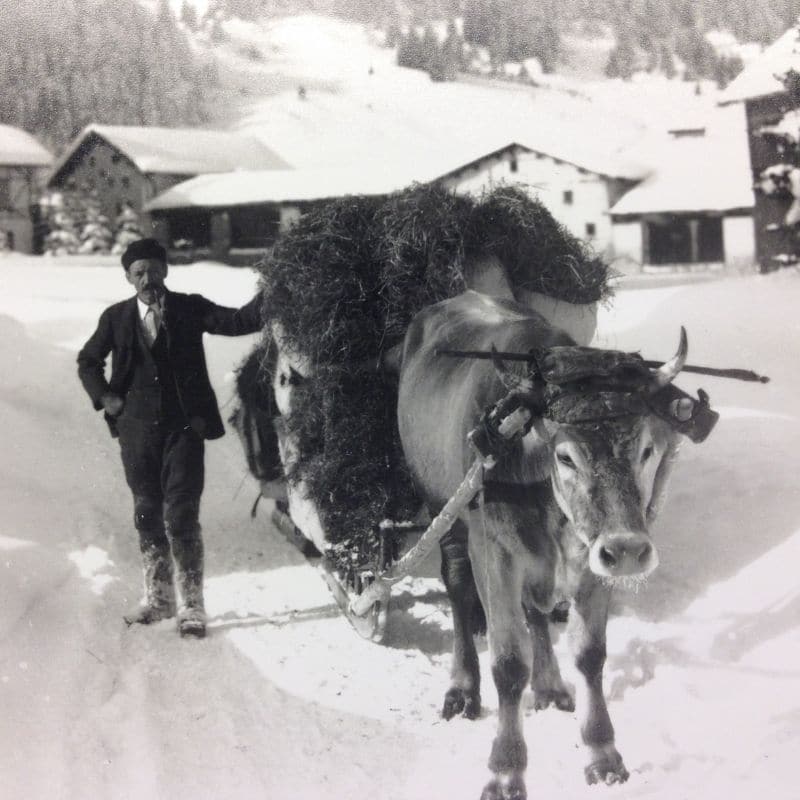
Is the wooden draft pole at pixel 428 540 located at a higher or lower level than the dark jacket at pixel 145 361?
lower

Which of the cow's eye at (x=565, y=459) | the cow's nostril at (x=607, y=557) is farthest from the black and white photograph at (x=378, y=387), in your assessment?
the cow's nostril at (x=607, y=557)

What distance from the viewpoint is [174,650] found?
3268mm

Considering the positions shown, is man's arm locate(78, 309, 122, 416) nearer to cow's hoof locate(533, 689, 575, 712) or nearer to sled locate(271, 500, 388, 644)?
sled locate(271, 500, 388, 644)

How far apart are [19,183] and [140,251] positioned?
2.29 feet

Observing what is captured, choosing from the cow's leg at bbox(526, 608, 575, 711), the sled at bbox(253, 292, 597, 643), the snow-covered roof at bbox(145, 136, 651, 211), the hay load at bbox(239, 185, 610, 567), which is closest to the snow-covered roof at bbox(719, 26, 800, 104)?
the snow-covered roof at bbox(145, 136, 651, 211)

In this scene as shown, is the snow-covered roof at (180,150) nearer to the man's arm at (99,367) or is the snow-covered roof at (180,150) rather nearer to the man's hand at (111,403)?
the man's arm at (99,367)

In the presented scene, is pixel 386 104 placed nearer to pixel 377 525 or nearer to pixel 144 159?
pixel 144 159

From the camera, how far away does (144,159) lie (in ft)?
12.3

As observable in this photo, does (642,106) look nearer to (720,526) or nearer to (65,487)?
(720,526)

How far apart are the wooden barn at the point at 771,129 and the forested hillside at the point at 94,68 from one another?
231 cm

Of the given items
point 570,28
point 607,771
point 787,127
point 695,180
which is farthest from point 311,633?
point 787,127

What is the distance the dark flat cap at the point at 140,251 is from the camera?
3.42 meters

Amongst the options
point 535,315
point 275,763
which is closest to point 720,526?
point 535,315

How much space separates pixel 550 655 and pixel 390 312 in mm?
1407
